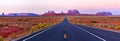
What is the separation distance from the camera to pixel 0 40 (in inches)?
857
